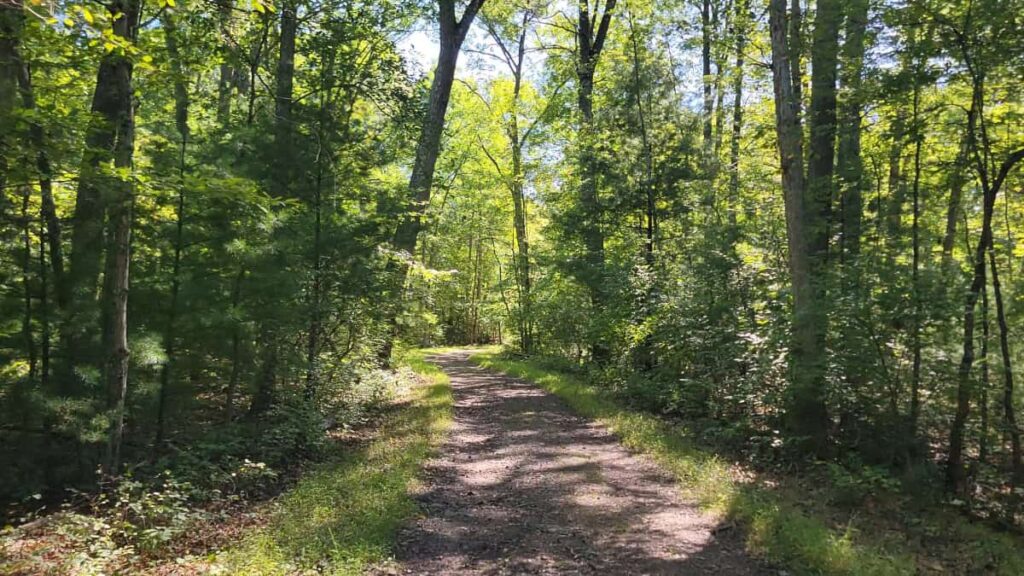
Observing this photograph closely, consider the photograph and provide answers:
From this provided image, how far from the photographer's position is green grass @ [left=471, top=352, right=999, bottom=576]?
4879mm

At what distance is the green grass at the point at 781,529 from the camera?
16.0 feet

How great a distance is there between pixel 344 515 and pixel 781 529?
14.1ft

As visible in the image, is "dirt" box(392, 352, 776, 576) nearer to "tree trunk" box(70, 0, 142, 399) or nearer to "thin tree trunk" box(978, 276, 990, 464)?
"tree trunk" box(70, 0, 142, 399)

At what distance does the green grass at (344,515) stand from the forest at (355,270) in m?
0.33

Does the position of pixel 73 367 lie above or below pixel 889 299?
below

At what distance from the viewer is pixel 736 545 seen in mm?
5410

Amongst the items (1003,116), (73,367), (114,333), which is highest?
(1003,116)

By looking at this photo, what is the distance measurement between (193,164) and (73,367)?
3126mm

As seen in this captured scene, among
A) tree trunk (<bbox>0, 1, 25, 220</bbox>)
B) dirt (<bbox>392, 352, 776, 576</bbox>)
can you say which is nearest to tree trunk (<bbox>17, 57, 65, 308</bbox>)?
tree trunk (<bbox>0, 1, 25, 220</bbox>)

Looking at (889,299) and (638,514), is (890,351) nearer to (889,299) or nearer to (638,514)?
(889,299)

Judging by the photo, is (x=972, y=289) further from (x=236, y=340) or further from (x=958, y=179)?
(x=236, y=340)

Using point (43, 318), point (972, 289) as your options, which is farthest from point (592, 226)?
point (43, 318)

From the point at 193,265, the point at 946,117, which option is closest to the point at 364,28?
the point at 193,265

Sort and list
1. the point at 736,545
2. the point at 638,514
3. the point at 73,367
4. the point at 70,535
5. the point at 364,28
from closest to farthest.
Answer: the point at 70,535 → the point at 736,545 → the point at 638,514 → the point at 73,367 → the point at 364,28
